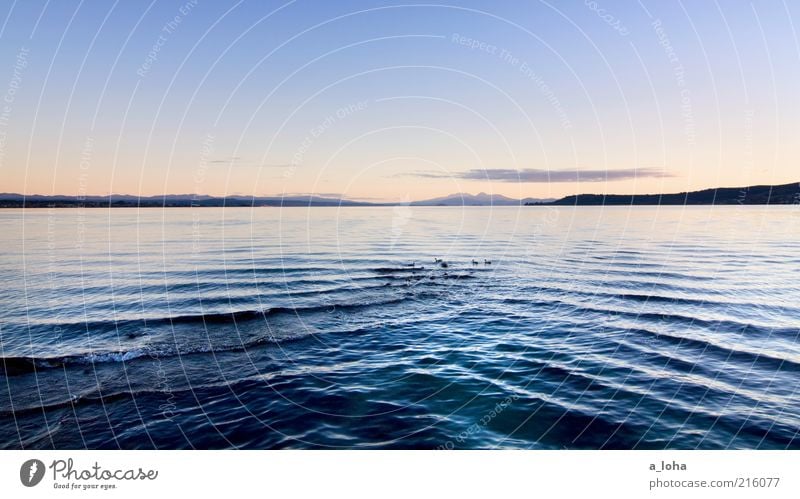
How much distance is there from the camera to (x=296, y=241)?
194 feet

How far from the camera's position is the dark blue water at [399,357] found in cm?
1162

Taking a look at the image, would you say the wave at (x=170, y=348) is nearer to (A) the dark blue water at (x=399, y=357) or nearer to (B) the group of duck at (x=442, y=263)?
(A) the dark blue water at (x=399, y=357)

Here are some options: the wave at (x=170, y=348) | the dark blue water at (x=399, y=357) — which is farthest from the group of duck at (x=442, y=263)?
the wave at (x=170, y=348)

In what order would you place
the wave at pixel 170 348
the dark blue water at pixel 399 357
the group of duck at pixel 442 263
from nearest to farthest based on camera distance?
the dark blue water at pixel 399 357
the wave at pixel 170 348
the group of duck at pixel 442 263

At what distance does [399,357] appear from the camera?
17.5 m

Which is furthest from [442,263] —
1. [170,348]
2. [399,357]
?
[170,348]

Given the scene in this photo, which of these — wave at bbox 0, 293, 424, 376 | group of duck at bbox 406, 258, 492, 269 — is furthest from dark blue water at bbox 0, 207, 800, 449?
group of duck at bbox 406, 258, 492, 269

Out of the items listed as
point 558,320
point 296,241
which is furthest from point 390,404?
point 296,241

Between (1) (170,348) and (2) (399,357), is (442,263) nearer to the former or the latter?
(2) (399,357)

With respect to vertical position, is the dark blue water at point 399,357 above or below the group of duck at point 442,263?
below

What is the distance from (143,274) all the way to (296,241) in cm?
2583

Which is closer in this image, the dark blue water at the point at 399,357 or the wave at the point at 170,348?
the dark blue water at the point at 399,357

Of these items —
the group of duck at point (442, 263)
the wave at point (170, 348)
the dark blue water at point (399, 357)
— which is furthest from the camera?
the group of duck at point (442, 263)

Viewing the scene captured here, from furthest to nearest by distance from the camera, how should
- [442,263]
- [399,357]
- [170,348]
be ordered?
[442,263]
[170,348]
[399,357]
